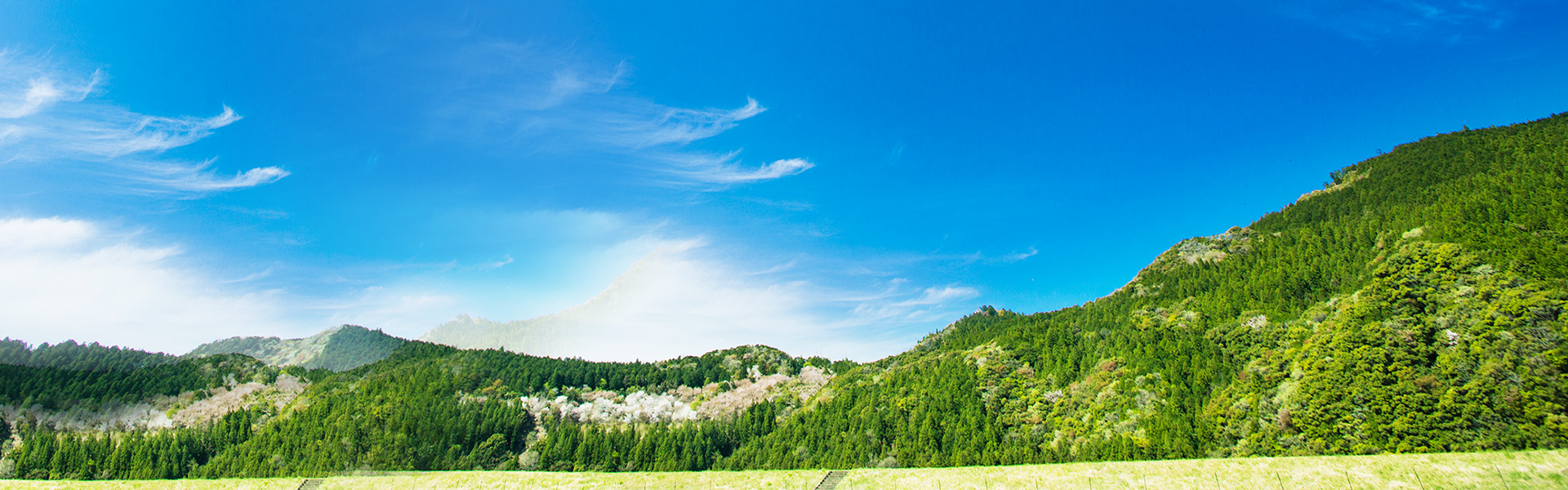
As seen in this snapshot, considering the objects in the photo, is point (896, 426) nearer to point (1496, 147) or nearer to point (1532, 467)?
point (1532, 467)

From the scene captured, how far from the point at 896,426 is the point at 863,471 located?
10860 centimetres

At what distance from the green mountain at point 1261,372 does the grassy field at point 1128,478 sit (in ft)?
100.0

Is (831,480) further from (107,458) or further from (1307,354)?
(107,458)

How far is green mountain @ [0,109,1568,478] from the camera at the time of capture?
78688 millimetres

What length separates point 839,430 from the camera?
579ft

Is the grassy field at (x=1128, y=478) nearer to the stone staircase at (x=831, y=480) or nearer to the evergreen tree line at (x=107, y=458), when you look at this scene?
the stone staircase at (x=831, y=480)

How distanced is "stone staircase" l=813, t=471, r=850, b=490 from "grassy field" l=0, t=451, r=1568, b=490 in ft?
2.82

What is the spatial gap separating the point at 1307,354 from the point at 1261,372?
8698mm

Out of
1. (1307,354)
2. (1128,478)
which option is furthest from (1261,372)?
(1128,478)

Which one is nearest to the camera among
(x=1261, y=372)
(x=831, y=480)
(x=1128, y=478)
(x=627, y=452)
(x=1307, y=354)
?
(x=1128, y=478)

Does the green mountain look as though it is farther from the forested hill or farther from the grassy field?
the grassy field

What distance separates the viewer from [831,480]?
6138cm

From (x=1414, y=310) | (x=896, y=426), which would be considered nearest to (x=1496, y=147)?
(x=1414, y=310)

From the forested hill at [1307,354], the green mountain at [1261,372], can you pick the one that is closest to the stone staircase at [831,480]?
the green mountain at [1261,372]
